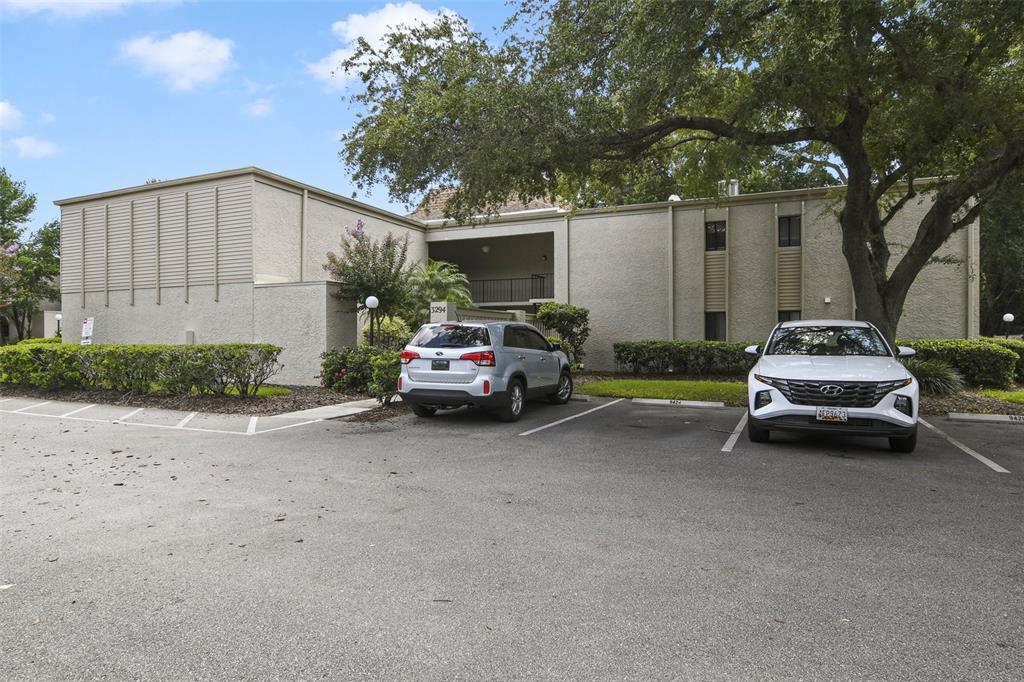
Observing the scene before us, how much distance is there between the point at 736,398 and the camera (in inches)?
486

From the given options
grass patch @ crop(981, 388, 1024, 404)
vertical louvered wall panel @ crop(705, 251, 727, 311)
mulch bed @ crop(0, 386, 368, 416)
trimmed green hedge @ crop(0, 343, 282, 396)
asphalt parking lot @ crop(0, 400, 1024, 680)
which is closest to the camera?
asphalt parking lot @ crop(0, 400, 1024, 680)

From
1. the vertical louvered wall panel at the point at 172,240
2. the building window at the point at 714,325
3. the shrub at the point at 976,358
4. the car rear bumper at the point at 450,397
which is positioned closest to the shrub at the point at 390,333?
the car rear bumper at the point at 450,397

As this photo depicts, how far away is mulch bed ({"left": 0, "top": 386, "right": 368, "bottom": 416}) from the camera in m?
11.4

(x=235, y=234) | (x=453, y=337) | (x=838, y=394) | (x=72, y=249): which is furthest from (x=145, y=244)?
(x=838, y=394)

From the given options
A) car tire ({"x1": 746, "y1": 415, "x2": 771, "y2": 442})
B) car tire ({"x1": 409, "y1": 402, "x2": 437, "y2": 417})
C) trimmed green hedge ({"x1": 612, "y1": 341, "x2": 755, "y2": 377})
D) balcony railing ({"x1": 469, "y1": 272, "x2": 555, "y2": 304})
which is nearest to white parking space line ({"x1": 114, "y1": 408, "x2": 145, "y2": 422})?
car tire ({"x1": 409, "y1": 402, "x2": 437, "y2": 417})

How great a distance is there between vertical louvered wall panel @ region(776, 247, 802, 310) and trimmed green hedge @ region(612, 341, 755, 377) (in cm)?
226

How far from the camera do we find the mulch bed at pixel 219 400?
37.5ft

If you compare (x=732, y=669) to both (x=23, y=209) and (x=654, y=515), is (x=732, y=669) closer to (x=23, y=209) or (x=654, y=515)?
(x=654, y=515)

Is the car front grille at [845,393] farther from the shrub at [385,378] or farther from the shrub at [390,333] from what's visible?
the shrub at [390,333]

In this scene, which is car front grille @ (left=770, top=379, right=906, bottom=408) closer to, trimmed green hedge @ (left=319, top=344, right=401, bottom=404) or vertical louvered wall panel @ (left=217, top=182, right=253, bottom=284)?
trimmed green hedge @ (left=319, top=344, right=401, bottom=404)

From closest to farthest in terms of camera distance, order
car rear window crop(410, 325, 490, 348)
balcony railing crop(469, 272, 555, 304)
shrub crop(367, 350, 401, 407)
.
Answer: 1. car rear window crop(410, 325, 490, 348)
2. shrub crop(367, 350, 401, 407)
3. balcony railing crop(469, 272, 555, 304)

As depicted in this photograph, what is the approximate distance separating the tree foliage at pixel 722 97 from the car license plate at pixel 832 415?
4571mm

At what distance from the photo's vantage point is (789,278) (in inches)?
715

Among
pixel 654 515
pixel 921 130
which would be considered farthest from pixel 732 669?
pixel 921 130
